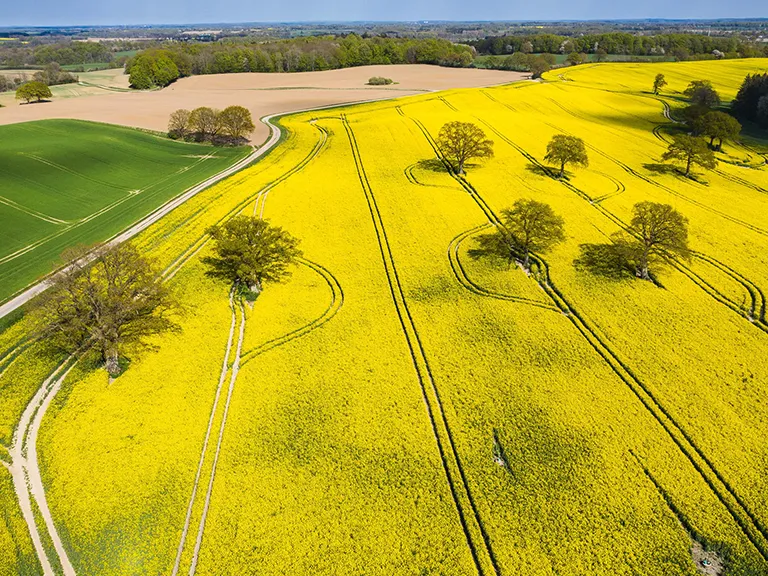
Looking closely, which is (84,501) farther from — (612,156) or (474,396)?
(612,156)

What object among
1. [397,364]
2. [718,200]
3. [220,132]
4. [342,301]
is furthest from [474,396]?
[220,132]

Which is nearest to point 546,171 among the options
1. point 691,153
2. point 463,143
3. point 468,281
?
point 463,143

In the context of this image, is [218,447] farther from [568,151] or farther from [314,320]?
[568,151]

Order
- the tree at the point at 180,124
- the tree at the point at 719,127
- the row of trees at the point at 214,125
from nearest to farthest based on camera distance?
the tree at the point at 719,127, the row of trees at the point at 214,125, the tree at the point at 180,124

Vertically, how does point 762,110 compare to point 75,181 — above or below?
above

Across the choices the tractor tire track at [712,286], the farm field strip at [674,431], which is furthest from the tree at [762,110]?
the farm field strip at [674,431]

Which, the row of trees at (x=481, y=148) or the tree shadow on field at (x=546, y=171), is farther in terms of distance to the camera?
the tree shadow on field at (x=546, y=171)

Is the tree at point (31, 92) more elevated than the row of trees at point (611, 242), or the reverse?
the tree at point (31, 92)

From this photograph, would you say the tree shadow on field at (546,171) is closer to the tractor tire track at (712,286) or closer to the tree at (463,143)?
the tree at (463,143)
